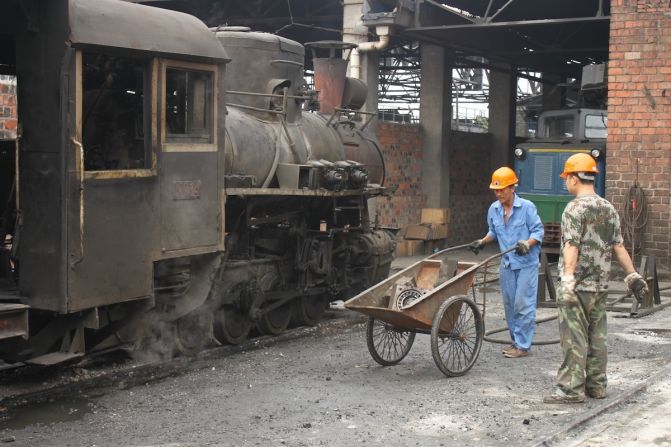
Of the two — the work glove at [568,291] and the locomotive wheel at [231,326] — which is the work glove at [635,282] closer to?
the work glove at [568,291]

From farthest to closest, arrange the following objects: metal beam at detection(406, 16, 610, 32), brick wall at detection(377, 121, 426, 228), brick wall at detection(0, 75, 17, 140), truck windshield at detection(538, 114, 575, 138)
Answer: truck windshield at detection(538, 114, 575, 138) → brick wall at detection(377, 121, 426, 228) → metal beam at detection(406, 16, 610, 32) → brick wall at detection(0, 75, 17, 140)

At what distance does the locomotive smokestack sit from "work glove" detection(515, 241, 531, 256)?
4.17 meters

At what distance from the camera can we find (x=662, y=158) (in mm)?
14281

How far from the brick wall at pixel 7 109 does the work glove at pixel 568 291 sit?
19.5 feet

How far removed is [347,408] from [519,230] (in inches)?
111

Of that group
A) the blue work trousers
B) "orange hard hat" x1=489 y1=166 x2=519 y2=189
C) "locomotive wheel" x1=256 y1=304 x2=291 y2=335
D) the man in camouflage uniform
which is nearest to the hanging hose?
the blue work trousers

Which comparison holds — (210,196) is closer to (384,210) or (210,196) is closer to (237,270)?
(237,270)

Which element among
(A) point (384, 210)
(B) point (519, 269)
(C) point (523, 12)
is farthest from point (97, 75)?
(C) point (523, 12)

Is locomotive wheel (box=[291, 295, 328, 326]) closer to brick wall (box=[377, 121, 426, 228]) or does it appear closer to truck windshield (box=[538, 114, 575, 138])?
brick wall (box=[377, 121, 426, 228])

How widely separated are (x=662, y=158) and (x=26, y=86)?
10131 millimetres

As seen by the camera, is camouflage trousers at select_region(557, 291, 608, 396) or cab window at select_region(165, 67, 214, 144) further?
cab window at select_region(165, 67, 214, 144)

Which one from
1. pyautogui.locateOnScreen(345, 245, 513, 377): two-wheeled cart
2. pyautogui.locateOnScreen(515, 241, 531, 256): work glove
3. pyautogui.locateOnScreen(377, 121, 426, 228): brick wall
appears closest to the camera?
pyautogui.locateOnScreen(345, 245, 513, 377): two-wheeled cart

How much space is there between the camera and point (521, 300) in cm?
898

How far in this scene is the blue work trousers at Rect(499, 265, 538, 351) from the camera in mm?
8990
